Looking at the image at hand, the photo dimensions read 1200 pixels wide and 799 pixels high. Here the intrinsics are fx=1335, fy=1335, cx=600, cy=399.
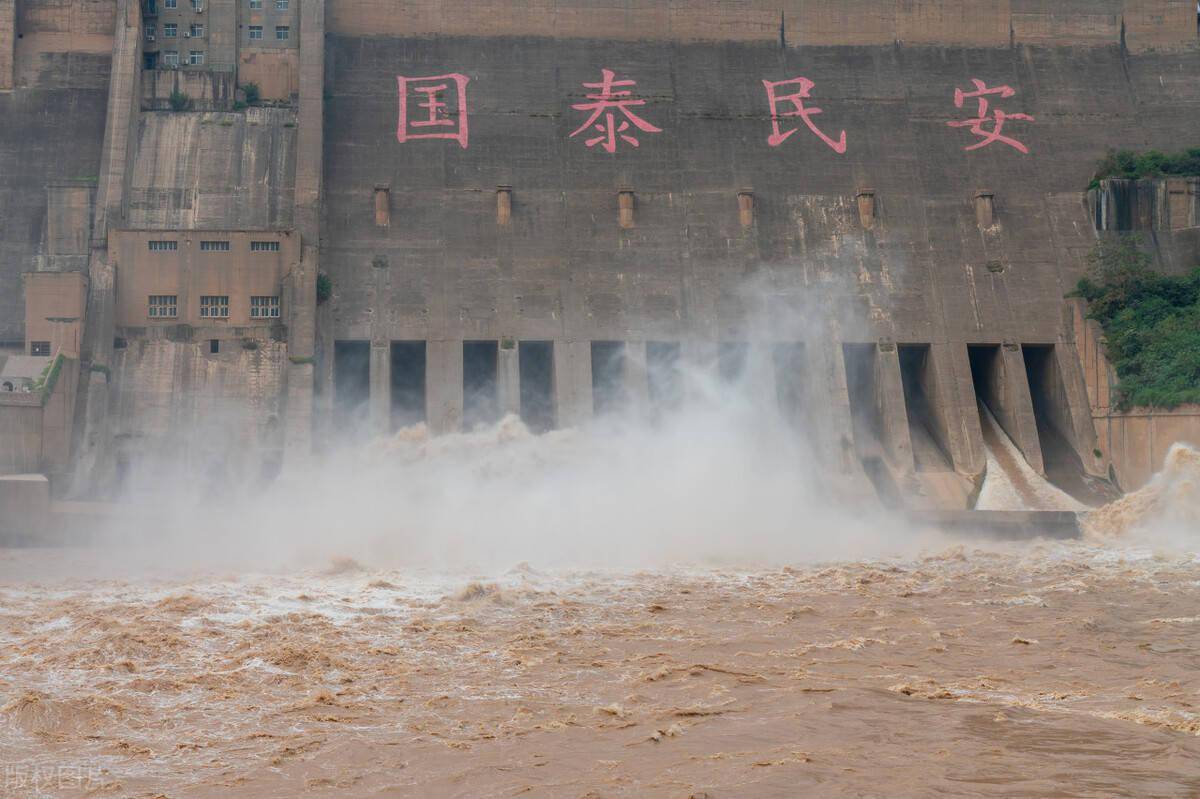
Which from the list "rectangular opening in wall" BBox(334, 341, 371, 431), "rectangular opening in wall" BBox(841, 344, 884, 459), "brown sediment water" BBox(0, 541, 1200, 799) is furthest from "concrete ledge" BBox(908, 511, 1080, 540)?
"rectangular opening in wall" BBox(334, 341, 371, 431)

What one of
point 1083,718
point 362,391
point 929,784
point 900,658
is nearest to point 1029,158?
point 362,391

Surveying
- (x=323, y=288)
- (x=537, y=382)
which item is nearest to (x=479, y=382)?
(x=537, y=382)

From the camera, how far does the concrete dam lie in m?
30.5

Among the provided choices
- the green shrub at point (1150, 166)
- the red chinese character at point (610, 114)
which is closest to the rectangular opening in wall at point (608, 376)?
the red chinese character at point (610, 114)

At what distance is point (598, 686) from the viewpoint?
526 inches

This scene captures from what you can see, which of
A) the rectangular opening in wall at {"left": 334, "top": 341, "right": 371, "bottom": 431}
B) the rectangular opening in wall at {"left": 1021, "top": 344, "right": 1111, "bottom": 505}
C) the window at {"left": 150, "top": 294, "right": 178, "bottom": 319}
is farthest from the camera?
the rectangular opening in wall at {"left": 334, "top": 341, "right": 371, "bottom": 431}

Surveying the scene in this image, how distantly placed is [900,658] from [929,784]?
18.2 feet

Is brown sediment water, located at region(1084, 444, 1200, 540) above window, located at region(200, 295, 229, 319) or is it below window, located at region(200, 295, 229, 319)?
below

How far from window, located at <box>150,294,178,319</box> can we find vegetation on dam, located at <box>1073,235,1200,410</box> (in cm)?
2186

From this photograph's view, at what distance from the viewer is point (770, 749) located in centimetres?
1052

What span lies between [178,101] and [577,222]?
10.9 m

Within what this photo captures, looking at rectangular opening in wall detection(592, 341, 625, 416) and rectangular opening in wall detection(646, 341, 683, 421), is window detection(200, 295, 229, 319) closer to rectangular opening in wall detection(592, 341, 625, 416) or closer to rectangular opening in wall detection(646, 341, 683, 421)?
rectangular opening in wall detection(592, 341, 625, 416)

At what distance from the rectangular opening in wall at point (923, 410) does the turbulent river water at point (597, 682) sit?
352 inches

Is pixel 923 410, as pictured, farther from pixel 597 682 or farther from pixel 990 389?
pixel 597 682
